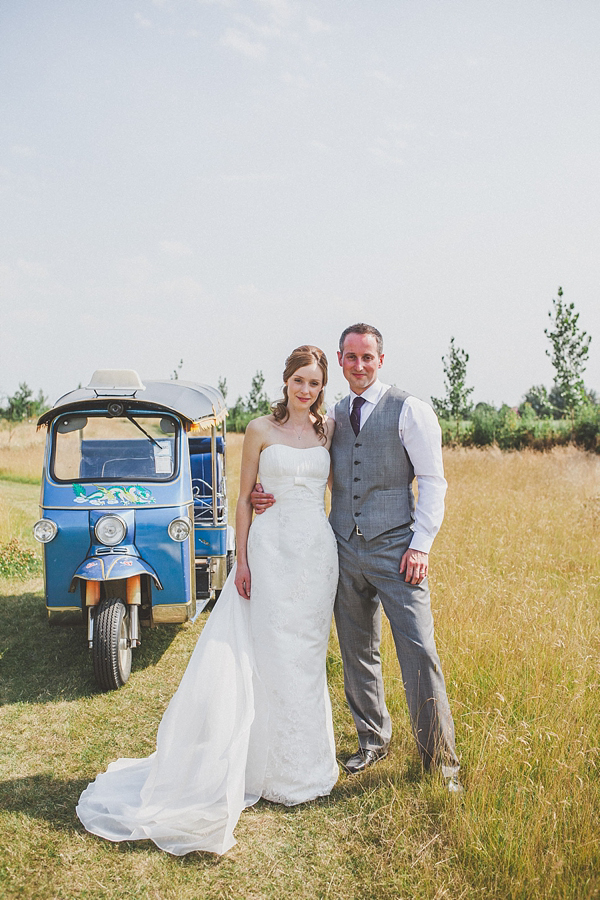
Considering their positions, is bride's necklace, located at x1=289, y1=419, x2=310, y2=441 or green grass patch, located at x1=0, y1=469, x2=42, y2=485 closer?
bride's necklace, located at x1=289, y1=419, x2=310, y2=441

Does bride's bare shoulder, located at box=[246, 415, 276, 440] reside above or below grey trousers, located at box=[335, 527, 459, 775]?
above

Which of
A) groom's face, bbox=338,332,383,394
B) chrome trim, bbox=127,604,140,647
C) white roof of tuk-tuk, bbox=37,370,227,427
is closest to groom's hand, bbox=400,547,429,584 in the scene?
groom's face, bbox=338,332,383,394

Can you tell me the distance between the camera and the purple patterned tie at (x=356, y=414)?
367 cm

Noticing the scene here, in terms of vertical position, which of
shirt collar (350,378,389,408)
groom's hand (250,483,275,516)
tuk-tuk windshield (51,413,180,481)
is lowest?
groom's hand (250,483,275,516)

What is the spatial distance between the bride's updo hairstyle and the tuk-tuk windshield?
207cm

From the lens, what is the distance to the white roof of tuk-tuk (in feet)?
18.3

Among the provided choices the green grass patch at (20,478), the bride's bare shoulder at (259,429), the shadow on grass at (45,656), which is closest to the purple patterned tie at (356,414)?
the bride's bare shoulder at (259,429)

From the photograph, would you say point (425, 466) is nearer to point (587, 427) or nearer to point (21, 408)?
point (587, 427)

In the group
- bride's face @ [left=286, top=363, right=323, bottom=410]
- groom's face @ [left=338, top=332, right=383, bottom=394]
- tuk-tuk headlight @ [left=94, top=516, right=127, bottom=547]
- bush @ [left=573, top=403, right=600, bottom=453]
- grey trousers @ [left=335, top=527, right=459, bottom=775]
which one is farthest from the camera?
bush @ [left=573, top=403, right=600, bottom=453]

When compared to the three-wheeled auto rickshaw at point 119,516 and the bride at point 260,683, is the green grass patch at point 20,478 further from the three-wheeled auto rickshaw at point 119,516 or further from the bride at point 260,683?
the bride at point 260,683

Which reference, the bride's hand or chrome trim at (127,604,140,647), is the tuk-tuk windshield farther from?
the bride's hand

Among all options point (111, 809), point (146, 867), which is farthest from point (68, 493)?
point (146, 867)

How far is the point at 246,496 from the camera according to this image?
12.5 ft

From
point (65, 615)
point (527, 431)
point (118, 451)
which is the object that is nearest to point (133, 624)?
point (65, 615)
